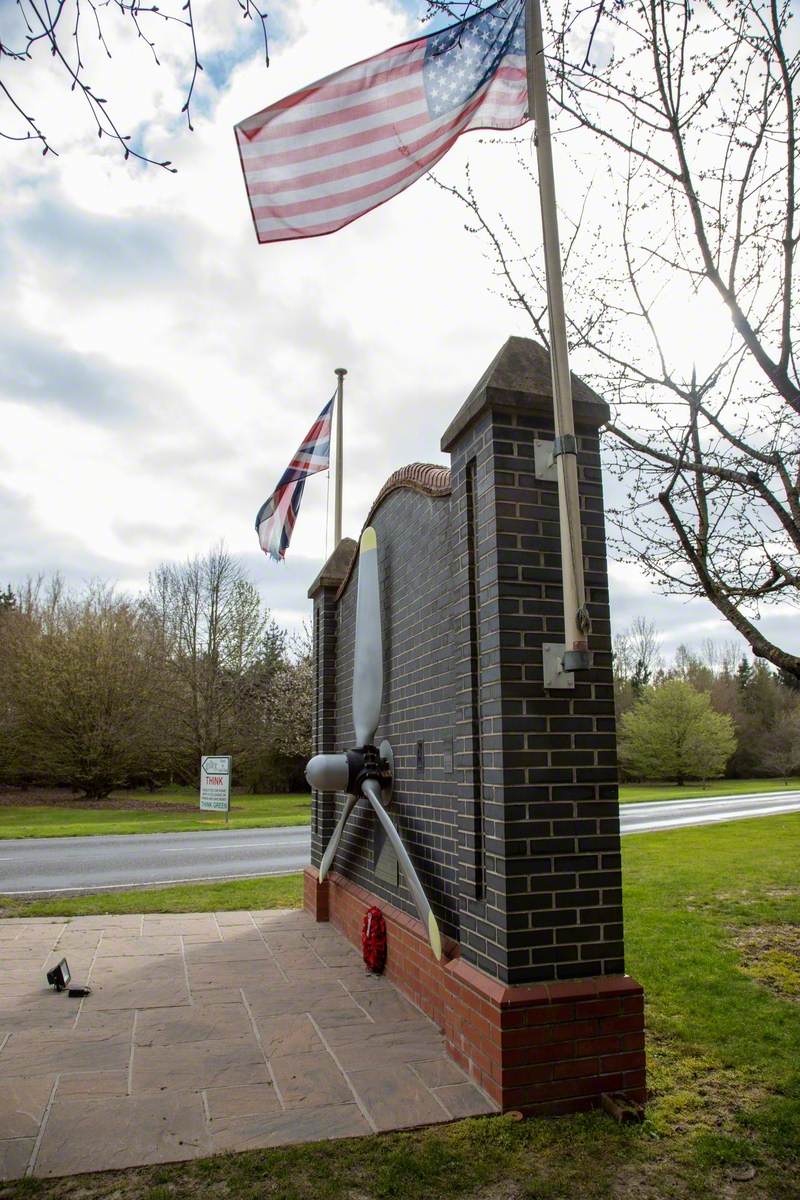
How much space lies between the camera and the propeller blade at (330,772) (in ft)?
20.6

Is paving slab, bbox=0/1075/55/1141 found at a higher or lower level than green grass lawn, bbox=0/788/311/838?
lower

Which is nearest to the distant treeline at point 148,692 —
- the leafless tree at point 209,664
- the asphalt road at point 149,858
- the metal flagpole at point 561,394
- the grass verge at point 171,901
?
the leafless tree at point 209,664

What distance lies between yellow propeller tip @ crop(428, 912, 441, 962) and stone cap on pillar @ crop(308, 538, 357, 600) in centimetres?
444

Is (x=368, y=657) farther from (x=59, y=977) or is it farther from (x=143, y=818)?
(x=143, y=818)

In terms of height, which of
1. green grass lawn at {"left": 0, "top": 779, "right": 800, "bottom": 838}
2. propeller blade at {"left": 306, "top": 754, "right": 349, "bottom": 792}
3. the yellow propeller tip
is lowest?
green grass lawn at {"left": 0, "top": 779, "right": 800, "bottom": 838}

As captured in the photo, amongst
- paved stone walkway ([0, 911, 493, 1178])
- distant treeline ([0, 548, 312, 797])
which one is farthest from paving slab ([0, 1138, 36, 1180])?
distant treeline ([0, 548, 312, 797])

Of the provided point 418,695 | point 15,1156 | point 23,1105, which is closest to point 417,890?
point 418,695

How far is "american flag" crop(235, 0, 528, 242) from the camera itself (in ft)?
13.1

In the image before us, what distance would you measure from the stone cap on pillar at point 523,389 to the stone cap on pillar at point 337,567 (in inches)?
172

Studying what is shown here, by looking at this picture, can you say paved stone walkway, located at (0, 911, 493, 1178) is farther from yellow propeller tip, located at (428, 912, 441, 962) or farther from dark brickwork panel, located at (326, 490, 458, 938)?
dark brickwork panel, located at (326, 490, 458, 938)

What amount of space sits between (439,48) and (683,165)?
1.89m

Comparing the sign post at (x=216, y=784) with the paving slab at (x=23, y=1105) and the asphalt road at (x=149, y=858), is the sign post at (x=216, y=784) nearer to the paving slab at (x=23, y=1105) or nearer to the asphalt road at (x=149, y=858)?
the asphalt road at (x=149, y=858)

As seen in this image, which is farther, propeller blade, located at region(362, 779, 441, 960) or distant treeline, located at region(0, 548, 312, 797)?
distant treeline, located at region(0, 548, 312, 797)

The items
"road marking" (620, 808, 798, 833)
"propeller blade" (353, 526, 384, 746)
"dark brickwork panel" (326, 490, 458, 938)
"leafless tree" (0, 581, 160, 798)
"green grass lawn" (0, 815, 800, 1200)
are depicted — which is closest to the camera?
"green grass lawn" (0, 815, 800, 1200)
